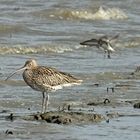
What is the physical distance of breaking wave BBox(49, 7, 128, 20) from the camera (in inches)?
958

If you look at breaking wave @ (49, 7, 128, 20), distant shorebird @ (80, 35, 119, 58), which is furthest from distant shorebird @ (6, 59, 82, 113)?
breaking wave @ (49, 7, 128, 20)

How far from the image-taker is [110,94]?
13.1 m

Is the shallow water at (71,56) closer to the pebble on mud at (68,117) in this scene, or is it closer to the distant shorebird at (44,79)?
the pebble on mud at (68,117)

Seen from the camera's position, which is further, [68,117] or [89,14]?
[89,14]

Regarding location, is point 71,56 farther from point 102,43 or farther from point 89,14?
point 89,14

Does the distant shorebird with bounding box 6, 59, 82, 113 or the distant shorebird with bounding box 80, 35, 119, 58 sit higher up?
the distant shorebird with bounding box 80, 35, 119, 58

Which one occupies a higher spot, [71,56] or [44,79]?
[71,56]

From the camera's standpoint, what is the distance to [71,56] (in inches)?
685

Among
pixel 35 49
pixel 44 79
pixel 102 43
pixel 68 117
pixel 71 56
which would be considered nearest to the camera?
pixel 68 117

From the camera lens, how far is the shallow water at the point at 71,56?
10594 mm

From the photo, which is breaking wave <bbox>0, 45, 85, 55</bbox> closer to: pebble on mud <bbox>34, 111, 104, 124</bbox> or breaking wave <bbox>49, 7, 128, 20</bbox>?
breaking wave <bbox>49, 7, 128, 20</bbox>

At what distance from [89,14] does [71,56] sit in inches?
305

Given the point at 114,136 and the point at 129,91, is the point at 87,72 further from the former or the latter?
the point at 114,136

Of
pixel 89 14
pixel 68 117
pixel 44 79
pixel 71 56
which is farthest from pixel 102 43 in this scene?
pixel 89 14
